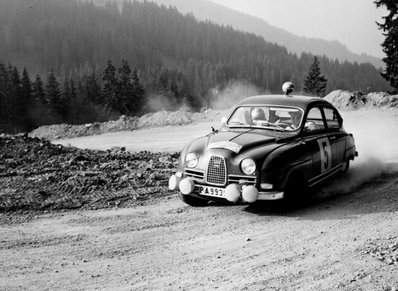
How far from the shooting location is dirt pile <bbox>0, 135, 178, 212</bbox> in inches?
331

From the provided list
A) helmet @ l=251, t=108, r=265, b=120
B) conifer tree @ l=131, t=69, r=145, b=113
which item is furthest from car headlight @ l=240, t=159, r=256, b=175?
conifer tree @ l=131, t=69, r=145, b=113

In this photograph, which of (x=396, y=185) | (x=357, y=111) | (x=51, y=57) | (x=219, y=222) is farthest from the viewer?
(x=51, y=57)

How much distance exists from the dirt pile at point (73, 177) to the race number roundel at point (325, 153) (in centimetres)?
333

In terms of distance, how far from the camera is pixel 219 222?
23.1 feet

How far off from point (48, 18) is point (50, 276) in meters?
176

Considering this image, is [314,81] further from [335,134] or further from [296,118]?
[296,118]

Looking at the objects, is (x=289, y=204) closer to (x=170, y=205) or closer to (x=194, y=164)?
(x=194, y=164)

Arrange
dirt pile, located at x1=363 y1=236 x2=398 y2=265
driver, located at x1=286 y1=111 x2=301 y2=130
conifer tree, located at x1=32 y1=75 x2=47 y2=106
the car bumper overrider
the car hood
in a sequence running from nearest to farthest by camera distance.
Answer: dirt pile, located at x1=363 y1=236 x2=398 y2=265, the car bumper overrider, the car hood, driver, located at x1=286 y1=111 x2=301 y2=130, conifer tree, located at x1=32 y1=75 x2=47 y2=106

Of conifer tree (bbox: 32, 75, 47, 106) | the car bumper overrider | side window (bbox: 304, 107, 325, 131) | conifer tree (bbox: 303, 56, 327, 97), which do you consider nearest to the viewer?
the car bumper overrider

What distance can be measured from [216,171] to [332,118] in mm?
3629

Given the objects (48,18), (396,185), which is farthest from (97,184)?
(48,18)

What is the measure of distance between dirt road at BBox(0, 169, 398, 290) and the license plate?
0.43 metres

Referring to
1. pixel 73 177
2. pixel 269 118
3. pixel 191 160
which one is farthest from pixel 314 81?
pixel 191 160

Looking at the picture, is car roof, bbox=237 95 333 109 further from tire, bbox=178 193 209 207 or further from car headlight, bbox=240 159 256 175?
tire, bbox=178 193 209 207
